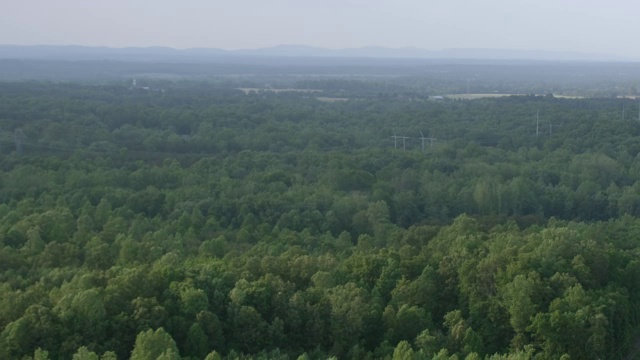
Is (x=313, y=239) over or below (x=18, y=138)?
below

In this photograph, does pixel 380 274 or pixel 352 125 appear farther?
pixel 352 125

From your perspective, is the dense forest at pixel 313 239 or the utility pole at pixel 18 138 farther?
the utility pole at pixel 18 138

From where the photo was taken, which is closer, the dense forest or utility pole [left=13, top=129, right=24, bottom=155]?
the dense forest

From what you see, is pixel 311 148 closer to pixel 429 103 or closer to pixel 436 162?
pixel 436 162

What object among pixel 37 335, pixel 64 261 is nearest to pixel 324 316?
pixel 37 335

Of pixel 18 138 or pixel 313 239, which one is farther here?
pixel 18 138

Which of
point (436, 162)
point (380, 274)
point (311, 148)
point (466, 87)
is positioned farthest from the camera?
point (466, 87)

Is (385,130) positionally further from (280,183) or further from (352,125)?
(280,183)

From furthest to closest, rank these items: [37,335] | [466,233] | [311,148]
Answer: [311,148], [466,233], [37,335]
